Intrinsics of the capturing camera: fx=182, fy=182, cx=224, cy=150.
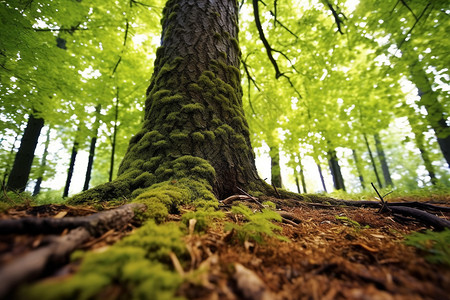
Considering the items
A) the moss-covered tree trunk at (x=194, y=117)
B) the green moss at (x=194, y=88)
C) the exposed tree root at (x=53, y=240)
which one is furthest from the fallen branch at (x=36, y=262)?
the green moss at (x=194, y=88)

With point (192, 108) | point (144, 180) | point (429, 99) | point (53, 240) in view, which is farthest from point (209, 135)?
point (429, 99)

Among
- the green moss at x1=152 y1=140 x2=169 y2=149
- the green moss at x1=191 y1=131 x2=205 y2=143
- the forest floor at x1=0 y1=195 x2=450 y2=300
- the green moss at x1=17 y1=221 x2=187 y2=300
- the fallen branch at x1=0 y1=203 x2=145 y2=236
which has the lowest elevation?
the forest floor at x1=0 y1=195 x2=450 y2=300

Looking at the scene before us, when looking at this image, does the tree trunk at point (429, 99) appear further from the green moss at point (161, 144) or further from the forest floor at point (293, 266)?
the green moss at point (161, 144)

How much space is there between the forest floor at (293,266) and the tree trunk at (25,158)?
23.7ft

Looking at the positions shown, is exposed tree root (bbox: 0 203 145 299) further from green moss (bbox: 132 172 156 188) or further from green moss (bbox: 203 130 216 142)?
green moss (bbox: 203 130 216 142)

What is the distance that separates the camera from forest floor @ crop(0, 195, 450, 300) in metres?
0.64

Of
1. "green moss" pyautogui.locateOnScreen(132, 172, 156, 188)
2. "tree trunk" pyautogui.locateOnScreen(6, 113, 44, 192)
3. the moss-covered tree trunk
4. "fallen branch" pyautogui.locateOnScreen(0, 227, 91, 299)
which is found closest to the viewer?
"fallen branch" pyautogui.locateOnScreen(0, 227, 91, 299)

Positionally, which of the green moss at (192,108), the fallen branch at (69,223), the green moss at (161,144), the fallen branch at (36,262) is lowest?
the fallen branch at (36,262)

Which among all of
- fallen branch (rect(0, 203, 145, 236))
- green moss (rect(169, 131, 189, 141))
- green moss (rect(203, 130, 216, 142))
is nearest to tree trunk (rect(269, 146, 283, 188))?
green moss (rect(203, 130, 216, 142))

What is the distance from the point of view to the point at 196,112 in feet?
8.18

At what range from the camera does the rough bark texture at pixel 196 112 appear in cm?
227

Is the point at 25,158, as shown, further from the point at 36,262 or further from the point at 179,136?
the point at 36,262

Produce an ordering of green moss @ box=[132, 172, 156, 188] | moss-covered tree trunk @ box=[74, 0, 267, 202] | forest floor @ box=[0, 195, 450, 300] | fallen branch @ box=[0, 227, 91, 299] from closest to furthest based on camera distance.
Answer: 1. fallen branch @ box=[0, 227, 91, 299]
2. forest floor @ box=[0, 195, 450, 300]
3. green moss @ box=[132, 172, 156, 188]
4. moss-covered tree trunk @ box=[74, 0, 267, 202]

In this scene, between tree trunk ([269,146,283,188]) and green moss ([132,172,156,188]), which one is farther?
tree trunk ([269,146,283,188])
